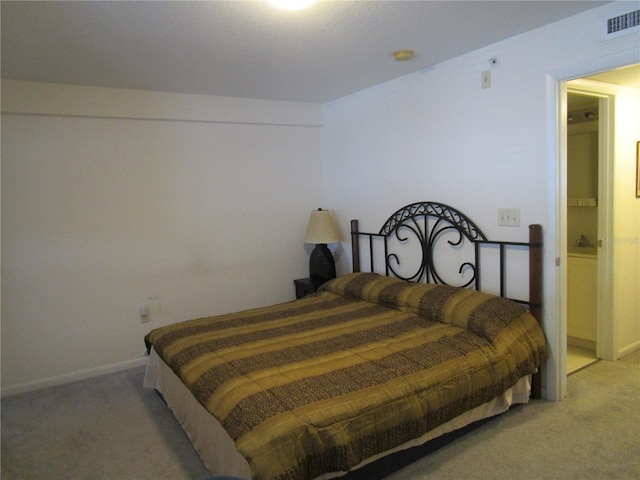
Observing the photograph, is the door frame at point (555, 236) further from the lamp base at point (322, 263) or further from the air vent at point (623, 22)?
the lamp base at point (322, 263)

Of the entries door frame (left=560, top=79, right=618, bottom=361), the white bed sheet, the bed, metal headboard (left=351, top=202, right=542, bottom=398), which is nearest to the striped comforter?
the bed

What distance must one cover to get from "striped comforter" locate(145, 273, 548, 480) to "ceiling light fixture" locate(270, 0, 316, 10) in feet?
5.50

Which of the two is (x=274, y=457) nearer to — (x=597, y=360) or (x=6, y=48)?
(x=6, y=48)

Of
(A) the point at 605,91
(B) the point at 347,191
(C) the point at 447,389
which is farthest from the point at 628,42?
(B) the point at 347,191

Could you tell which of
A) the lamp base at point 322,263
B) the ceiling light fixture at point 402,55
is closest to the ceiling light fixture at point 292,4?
Answer: the ceiling light fixture at point 402,55

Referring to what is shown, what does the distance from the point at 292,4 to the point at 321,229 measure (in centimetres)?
217

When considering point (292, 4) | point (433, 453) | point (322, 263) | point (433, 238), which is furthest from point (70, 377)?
point (292, 4)

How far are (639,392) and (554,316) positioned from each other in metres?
0.81

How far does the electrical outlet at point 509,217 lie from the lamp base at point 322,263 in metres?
1.62

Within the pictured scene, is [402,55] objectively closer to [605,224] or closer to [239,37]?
[239,37]

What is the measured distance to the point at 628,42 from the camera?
7.06ft

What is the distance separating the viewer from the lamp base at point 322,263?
3982 millimetres

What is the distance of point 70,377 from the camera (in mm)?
3311

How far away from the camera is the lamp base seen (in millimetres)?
3982
